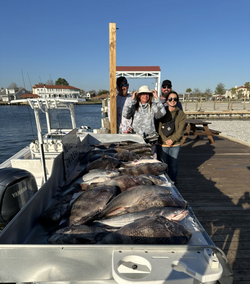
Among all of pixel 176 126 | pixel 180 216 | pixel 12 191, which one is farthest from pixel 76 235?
pixel 176 126

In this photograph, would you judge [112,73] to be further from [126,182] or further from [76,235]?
[76,235]

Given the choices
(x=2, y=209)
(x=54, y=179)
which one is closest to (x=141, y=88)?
(x=54, y=179)

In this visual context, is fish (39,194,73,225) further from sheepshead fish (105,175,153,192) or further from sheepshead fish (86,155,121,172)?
sheepshead fish (86,155,121,172)

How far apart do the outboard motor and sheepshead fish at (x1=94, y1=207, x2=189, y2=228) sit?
1.51 m

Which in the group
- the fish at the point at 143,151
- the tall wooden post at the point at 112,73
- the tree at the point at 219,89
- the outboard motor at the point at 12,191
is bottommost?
the outboard motor at the point at 12,191

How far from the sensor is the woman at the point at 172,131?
14.4 feet

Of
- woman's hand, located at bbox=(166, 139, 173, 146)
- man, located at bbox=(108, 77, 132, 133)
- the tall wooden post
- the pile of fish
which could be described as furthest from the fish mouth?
the tall wooden post

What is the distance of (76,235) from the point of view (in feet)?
5.35

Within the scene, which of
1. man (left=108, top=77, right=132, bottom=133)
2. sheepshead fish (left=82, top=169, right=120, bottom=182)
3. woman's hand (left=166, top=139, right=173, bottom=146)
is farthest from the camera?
man (left=108, top=77, right=132, bottom=133)

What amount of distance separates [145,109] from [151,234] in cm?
321

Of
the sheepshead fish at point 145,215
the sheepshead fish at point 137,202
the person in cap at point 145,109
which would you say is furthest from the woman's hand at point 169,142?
the sheepshead fish at point 145,215

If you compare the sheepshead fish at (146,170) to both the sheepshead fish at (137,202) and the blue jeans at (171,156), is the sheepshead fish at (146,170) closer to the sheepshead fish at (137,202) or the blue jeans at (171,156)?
the sheepshead fish at (137,202)

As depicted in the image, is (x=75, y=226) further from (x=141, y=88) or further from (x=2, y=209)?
(x=141, y=88)

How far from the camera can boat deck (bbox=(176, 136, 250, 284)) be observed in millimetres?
2877
